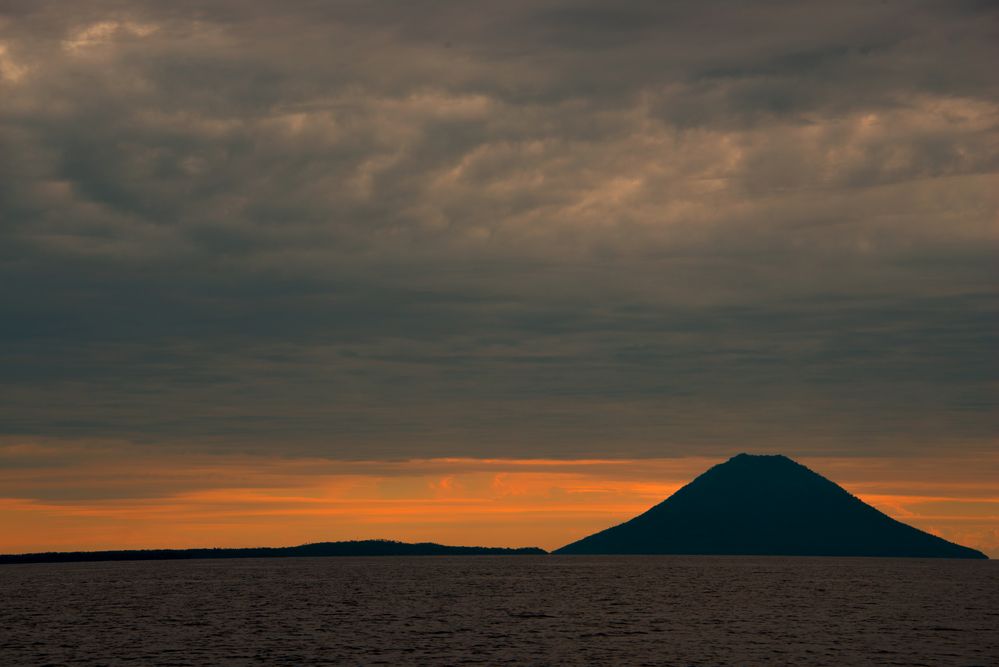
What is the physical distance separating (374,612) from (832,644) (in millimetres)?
75579

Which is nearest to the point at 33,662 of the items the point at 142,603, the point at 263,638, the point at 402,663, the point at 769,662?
the point at 263,638

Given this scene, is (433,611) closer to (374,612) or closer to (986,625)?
(374,612)

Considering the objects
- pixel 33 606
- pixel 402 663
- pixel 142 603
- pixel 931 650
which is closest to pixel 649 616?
pixel 931 650

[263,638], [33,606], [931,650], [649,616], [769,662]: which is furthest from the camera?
[33,606]

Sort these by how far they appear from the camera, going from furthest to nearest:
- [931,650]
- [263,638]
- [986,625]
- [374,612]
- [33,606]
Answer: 1. [33,606]
2. [374,612]
3. [986,625]
4. [263,638]
5. [931,650]

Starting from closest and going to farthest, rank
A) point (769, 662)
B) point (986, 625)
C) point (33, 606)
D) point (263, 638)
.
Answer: point (769, 662), point (263, 638), point (986, 625), point (33, 606)

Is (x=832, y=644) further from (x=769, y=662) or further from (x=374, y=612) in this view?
(x=374, y=612)

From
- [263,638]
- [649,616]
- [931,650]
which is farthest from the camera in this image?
[649,616]

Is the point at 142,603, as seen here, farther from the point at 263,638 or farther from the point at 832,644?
the point at 832,644

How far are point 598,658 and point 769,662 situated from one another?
15224 millimetres

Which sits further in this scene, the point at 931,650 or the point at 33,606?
the point at 33,606

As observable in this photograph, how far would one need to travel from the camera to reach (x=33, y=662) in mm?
98125

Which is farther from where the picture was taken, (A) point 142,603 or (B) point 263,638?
(A) point 142,603

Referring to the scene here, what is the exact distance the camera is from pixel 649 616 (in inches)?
5969
